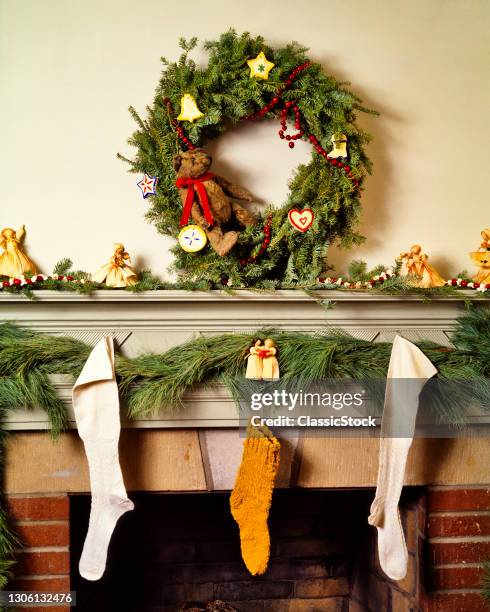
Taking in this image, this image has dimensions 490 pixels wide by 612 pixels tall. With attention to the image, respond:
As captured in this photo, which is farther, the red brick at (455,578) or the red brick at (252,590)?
the red brick at (252,590)

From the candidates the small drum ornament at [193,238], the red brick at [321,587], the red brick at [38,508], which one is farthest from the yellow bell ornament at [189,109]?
the red brick at [321,587]

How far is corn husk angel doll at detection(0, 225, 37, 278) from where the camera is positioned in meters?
1.40

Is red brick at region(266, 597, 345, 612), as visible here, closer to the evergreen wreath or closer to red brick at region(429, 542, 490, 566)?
red brick at region(429, 542, 490, 566)

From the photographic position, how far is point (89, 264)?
1481 mm

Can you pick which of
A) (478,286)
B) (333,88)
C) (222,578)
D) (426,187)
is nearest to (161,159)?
(333,88)

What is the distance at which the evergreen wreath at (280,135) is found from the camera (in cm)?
141

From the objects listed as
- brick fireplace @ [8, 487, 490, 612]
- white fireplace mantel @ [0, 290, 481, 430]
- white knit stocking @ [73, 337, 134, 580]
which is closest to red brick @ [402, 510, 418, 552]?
brick fireplace @ [8, 487, 490, 612]

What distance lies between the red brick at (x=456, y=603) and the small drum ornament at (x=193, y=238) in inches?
44.8

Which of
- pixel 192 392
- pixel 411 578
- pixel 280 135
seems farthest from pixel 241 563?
pixel 280 135

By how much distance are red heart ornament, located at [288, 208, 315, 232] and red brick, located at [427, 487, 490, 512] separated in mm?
802

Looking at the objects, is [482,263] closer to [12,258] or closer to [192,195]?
[192,195]

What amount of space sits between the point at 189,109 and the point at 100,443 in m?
0.87

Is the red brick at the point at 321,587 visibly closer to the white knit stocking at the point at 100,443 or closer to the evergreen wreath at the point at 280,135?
the white knit stocking at the point at 100,443

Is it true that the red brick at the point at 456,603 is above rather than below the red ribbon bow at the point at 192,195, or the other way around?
below
